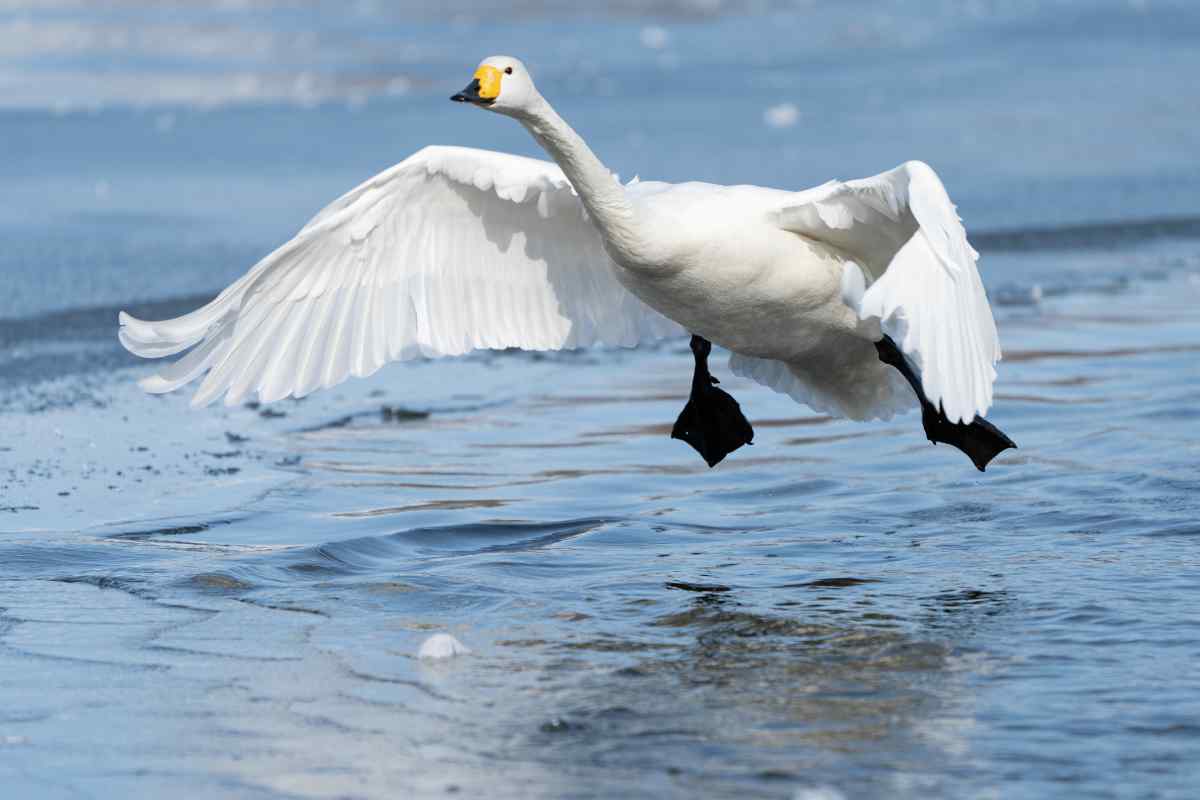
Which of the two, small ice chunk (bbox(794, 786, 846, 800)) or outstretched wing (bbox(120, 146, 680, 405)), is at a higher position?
outstretched wing (bbox(120, 146, 680, 405))

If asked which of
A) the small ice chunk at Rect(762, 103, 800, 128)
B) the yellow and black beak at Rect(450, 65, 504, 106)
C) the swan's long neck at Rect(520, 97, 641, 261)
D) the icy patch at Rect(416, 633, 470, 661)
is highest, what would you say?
the small ice chunk at Rect(762, 103, 800, 128)

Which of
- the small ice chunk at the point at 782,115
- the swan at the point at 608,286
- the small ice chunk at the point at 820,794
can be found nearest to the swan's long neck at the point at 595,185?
the swan at the point at 608,286

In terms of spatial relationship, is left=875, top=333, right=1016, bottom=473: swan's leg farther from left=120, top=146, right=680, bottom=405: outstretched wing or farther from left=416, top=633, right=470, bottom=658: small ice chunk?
left=416, top=633, right=470, bottom=658: small ice chunk

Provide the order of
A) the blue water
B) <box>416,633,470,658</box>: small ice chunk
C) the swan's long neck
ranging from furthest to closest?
the swan's long neck < <box>416,633,470,658</box>: small ice chunk < the blue water

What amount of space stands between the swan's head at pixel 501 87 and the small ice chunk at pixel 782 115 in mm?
8553

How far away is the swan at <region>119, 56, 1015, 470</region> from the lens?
5316mm

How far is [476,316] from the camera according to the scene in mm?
6926

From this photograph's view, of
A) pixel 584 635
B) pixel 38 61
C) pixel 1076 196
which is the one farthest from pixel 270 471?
pixel 38 61

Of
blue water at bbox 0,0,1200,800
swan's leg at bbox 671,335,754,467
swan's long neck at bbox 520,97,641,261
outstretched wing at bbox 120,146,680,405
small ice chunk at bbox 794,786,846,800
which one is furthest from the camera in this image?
swan's leg at bbox 671,335,754,467

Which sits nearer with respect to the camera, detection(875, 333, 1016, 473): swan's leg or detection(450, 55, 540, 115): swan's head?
detection(450, 55, 540, 115): swan's head

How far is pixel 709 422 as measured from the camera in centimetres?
708

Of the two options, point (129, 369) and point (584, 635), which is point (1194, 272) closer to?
point (129, 369)

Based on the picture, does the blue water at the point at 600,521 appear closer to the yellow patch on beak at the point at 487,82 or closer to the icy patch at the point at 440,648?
the icy patch at the point at 440,648

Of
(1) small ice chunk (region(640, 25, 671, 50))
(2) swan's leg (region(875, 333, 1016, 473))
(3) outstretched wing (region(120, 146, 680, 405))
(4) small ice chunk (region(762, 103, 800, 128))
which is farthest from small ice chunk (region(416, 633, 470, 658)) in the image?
(1) small ice chunk (region(640, 25, 671, 50))
